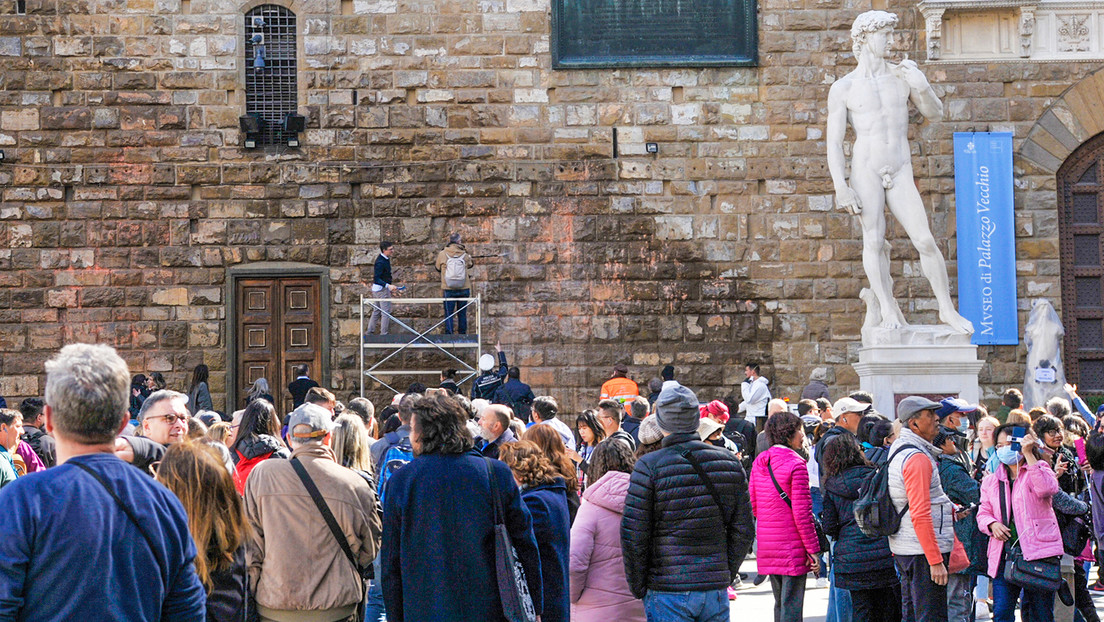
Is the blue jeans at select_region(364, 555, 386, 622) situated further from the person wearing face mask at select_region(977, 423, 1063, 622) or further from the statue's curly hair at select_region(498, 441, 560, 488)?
the person wearing face mask at select_region(977, 423, 1063, 622)

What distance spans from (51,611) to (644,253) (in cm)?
1282

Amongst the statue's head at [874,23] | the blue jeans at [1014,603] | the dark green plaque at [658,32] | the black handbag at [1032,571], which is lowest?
the blue jeans at [1014,603]

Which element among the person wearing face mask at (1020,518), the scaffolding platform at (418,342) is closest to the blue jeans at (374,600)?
the person wearing face mask at (1020,518)

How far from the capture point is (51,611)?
2.78 metres

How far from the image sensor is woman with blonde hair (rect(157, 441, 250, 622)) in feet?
12.7

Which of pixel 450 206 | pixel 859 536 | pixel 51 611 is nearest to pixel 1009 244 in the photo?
pixel 450 206

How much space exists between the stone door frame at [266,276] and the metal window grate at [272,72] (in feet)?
4.89

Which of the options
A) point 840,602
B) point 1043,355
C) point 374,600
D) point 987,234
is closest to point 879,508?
point 840,602

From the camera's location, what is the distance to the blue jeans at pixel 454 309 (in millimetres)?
14758

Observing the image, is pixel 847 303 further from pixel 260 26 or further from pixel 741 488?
pixel 741 488

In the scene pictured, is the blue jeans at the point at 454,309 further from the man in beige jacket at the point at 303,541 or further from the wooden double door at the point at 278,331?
the man in beige jacket at the point at 303,541

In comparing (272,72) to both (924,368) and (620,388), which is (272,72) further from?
(924,368)

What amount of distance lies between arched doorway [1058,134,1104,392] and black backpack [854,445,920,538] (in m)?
10.7

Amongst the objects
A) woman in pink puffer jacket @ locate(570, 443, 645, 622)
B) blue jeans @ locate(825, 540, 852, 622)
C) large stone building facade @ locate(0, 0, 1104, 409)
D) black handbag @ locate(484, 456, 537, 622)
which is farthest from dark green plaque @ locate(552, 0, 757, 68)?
black handbag @ locate(484, 456, 537, 622)
